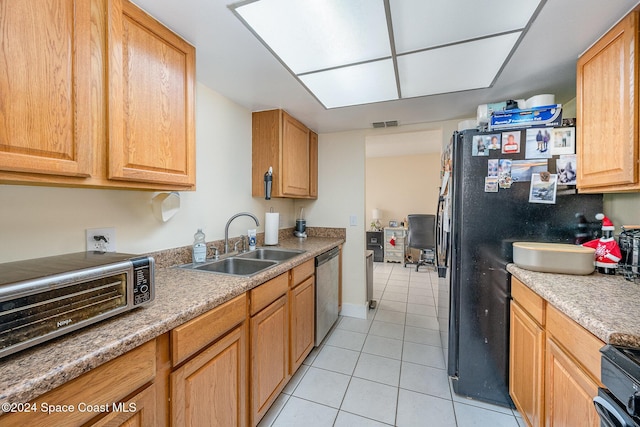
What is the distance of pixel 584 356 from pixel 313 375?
1529mm

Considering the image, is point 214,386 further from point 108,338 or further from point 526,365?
point 526,365

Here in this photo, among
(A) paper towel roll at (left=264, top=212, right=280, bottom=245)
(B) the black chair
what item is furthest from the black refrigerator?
(B) the black chair

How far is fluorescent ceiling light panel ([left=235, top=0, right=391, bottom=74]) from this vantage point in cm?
105

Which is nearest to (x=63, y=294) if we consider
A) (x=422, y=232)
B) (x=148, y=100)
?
(x=148, y=100)

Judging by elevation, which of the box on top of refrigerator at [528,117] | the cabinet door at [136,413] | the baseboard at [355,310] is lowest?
the baseboard at [355,310]

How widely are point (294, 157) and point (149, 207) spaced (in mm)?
1304

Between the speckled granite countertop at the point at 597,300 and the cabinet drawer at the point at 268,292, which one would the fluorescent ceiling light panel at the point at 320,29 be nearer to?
the cabinet drawer at the point at 268,292

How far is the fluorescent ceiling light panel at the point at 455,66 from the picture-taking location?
1.31m

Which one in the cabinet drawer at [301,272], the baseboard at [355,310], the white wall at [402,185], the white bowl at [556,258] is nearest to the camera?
the white bowl at [556,258]

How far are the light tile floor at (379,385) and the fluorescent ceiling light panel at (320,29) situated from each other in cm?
206

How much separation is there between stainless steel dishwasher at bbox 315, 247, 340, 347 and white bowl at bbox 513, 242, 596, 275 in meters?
1.35

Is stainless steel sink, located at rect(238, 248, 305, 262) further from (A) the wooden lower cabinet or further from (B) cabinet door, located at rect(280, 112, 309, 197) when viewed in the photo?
(A) the wooden lower cabinet

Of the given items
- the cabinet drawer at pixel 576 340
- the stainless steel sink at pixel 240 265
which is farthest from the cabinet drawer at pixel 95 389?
the cabinet drawer at pixel 576 340

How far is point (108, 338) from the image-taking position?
0.69m
